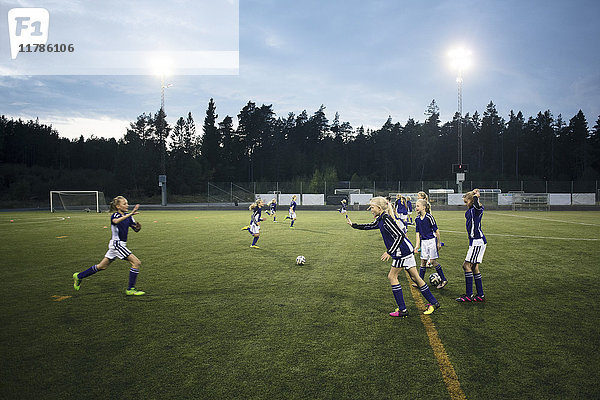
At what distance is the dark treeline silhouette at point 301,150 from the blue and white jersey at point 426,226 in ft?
228

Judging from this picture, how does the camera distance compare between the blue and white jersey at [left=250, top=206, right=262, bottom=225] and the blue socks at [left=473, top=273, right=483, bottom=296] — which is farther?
the blue and white jersey at [left=250, top=206, right=262, bottom=225]

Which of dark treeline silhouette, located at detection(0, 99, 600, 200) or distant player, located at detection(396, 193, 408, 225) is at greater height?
dark treeline silhouette, located at detection(0, 99, 600, 200)

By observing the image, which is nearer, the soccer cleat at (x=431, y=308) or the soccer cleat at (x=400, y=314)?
the soccer cleat at (x=400, y=314)

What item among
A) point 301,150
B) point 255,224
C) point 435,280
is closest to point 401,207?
point 255,224

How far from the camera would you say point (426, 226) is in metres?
6.88

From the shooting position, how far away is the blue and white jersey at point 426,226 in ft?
22.4

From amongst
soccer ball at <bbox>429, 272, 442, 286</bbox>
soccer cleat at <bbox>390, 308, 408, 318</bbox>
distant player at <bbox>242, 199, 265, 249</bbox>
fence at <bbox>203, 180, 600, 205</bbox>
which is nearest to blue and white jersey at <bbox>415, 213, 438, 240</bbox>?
soccer ball at <bbox>429, 272, 442, 286</bbox>

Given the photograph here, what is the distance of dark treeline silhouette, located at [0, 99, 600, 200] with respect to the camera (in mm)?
78688

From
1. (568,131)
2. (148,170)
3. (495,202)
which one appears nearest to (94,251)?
(495,202)

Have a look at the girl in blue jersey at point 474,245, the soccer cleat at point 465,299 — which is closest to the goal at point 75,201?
the soccer cleat at point 465,299

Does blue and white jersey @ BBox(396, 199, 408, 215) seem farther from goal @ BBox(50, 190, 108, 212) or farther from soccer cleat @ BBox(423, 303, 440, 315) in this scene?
goal @ BBox(50, 190, 108, 212)

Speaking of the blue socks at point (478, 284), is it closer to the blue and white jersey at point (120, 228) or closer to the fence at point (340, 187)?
the blue and white jersey at point (120, 228)

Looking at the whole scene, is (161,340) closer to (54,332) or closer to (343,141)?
(54,332)

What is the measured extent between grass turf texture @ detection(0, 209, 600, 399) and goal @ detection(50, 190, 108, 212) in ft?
107
